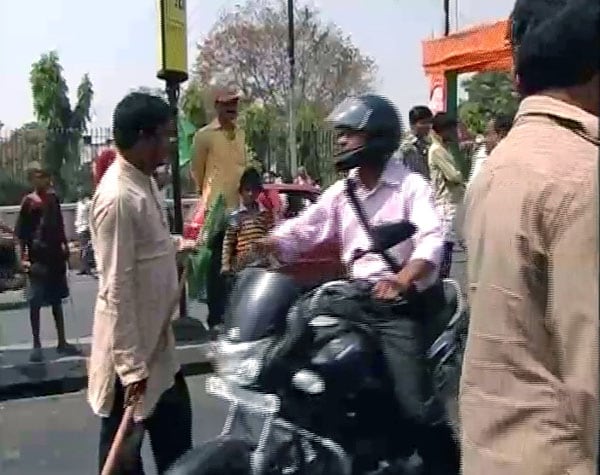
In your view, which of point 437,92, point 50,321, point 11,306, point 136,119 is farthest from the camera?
point 437,92

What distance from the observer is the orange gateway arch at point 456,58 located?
14.1 meters

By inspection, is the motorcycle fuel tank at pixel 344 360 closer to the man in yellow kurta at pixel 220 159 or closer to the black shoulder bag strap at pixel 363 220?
the black shoulder bag strap at pixel 363 220

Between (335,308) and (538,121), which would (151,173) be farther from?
(538,121)

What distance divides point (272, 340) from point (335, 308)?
0.31 metres

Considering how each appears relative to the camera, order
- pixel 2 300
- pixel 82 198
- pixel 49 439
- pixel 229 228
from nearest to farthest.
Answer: pixel 49 439, pixel 229 228, pixel 2 300, pixel 82 198

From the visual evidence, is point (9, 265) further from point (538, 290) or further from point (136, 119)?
point (538, 290)

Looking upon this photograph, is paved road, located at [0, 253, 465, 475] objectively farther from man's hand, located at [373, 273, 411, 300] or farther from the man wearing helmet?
man's hand, located at [373, 273, 411, 300]

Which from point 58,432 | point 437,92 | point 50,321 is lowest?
point 58,432

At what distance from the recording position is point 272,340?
3.95 m

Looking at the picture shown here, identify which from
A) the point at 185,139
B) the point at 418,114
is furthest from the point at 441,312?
the point at 185,139

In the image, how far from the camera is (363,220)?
4613 millimetres

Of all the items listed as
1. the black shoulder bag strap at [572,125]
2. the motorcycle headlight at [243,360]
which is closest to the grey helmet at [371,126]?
the motorcycle headlight at [243,360]

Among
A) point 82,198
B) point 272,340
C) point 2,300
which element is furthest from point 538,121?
point 82,198

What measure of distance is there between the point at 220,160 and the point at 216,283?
0.85 m
